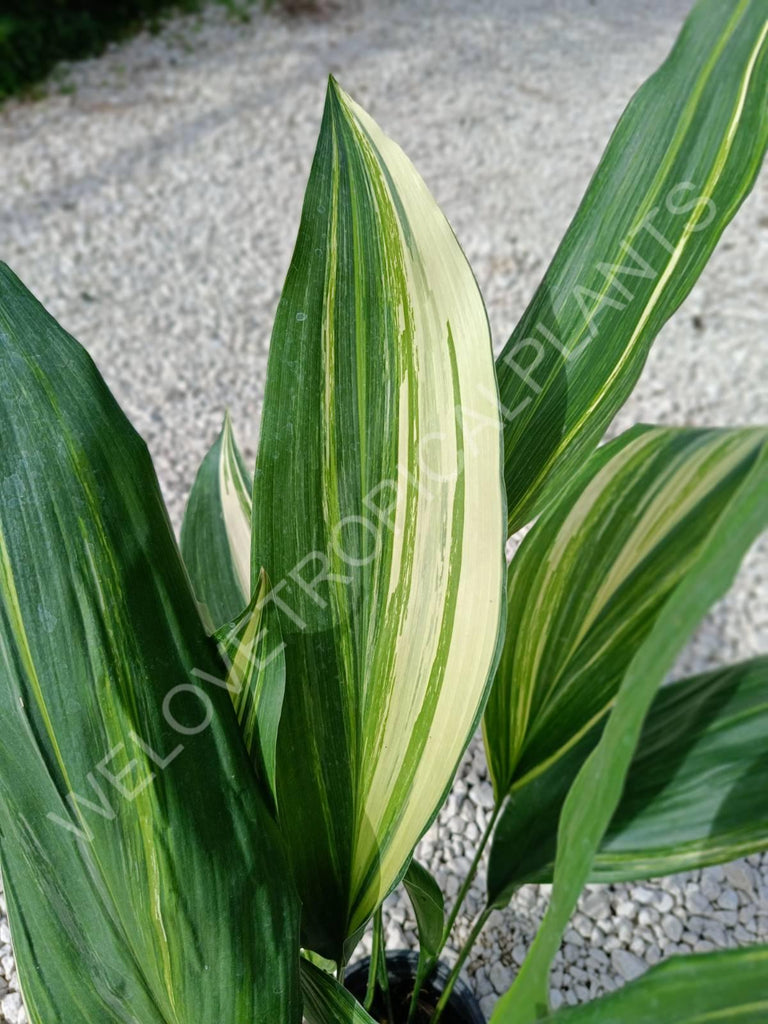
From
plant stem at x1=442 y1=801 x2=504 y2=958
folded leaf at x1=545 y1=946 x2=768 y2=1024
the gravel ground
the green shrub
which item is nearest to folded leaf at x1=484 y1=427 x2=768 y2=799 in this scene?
plant stem at x1=442 y1=801 x2=504 y2=958

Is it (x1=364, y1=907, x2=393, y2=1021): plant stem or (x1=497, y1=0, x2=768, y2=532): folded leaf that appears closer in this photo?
(x1=497, y1=0, x2=768, y2=532): folded leaf

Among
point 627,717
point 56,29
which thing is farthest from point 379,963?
point 56,29

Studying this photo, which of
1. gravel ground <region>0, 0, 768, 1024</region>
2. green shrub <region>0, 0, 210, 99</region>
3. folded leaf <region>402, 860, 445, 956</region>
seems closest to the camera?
folded leaf <region>402, 860, 445, 956</region>

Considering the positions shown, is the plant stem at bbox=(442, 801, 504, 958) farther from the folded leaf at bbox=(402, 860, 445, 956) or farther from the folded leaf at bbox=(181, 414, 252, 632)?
the folded leaf at bbox=(181, 414, 252, 632)

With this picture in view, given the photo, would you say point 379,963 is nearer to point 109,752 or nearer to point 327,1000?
point 327,1000

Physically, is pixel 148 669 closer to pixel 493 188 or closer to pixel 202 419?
pixel 202 419

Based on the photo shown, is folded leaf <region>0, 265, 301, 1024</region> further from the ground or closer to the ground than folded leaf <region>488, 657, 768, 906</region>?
further from the ground

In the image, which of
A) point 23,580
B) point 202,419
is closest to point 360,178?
point 23,580
